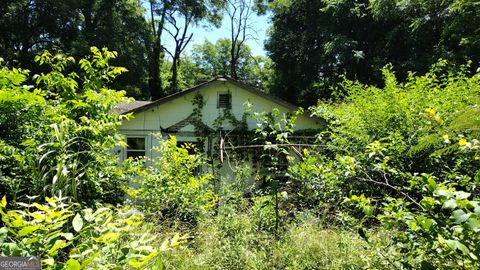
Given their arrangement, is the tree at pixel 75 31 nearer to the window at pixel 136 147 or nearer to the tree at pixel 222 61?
the window at pixel 136 147

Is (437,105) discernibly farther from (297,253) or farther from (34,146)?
(34,146)

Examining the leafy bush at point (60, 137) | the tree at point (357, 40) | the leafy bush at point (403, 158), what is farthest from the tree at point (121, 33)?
the leafy bush at point (60, 137)

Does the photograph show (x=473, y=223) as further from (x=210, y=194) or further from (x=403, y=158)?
(x=403, y=158)

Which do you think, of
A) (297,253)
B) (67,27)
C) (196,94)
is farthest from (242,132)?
(67,27)

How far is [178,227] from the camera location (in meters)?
4.12

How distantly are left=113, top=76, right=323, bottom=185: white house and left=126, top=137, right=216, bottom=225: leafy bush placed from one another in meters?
6.87

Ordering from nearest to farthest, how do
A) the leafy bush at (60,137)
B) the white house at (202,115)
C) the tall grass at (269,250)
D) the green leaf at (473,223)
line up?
the green leaf at (473,223)
the leafy bush at (60,137)
the tall grass at (269,250)
the white house at (202,115)

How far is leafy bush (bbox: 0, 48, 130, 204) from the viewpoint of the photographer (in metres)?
2.86

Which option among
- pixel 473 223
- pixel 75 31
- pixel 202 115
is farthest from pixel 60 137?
pixel 75 31

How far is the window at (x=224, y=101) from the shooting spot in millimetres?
12425

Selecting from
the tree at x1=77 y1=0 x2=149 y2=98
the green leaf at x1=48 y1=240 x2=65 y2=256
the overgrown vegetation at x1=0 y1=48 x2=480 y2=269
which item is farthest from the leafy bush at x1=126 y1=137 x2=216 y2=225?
the tree at x1=77 y1=0 x2=149 y2=98

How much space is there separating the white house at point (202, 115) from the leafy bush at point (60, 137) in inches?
328

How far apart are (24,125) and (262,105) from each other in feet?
31.3

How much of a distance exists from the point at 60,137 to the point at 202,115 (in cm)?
953
